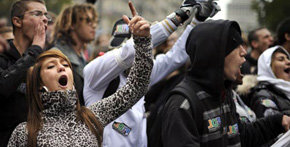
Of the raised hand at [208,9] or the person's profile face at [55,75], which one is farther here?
the raised hand at [208,9]

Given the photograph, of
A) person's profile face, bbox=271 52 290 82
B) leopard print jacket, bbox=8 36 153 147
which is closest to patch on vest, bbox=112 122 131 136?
leopard print jacket, bbox=8 36 153 147

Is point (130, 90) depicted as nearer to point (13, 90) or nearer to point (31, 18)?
point (13, 90)

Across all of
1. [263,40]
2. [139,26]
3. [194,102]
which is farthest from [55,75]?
[263,40]

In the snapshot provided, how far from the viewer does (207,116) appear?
3.28m

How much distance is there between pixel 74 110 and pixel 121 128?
0.70 meters

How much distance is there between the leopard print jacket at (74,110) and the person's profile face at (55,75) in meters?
0.08

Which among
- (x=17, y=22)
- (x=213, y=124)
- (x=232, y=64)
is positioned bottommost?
(x=213, y=124)

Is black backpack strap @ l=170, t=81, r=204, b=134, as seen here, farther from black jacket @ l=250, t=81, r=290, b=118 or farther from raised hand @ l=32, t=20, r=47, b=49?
black jacket @ l=250, t=81, r=290, b=118

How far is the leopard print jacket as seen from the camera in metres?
3.13

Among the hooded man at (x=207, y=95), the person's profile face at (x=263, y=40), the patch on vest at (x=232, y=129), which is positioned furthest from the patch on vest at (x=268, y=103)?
the person's profile face at (x=263, y=40)

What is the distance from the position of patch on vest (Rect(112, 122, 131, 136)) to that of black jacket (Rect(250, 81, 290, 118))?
5.29 feet

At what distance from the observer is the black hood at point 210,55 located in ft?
11.0

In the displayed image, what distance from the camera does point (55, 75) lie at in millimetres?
3289

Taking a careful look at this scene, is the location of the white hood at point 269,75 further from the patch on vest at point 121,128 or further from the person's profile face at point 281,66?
the patch on vest at point 121,128
